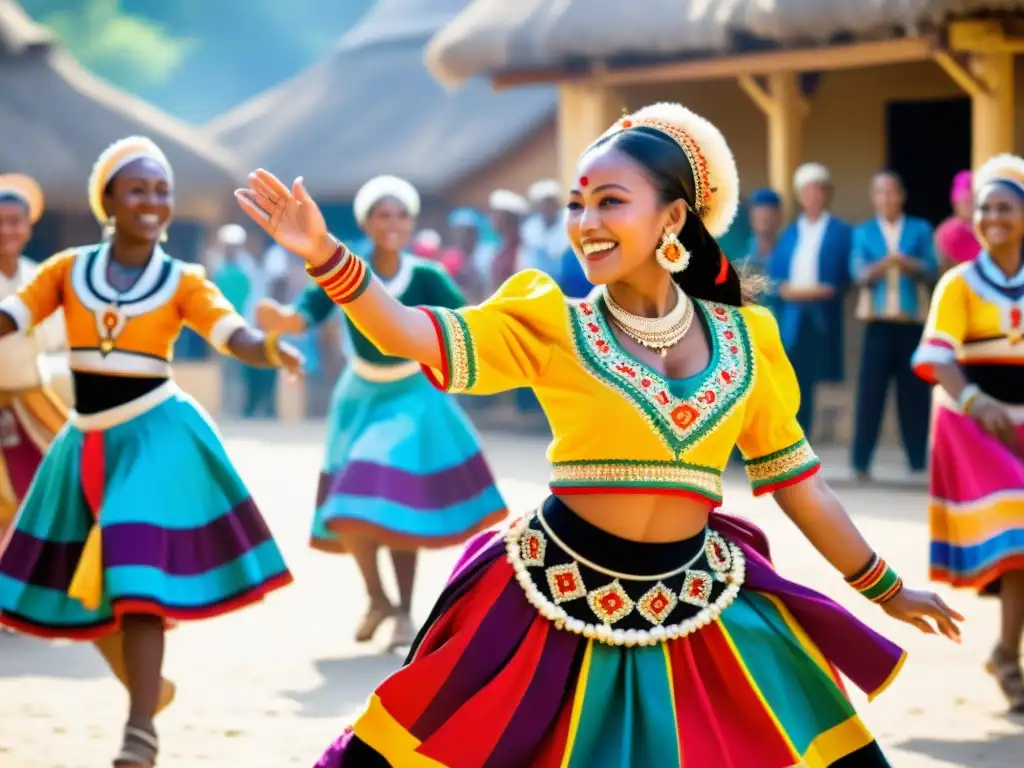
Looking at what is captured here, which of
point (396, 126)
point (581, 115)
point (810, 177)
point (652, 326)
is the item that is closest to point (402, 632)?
point (652, 326)

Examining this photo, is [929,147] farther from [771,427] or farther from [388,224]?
[771,427]

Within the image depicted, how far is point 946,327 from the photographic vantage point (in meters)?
7.18

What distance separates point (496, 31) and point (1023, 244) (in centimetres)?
1037

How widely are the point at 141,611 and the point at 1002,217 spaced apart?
3426 mm

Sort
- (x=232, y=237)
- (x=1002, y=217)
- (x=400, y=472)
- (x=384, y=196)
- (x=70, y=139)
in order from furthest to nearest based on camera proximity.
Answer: (x=70, y=139)
(x=232, y=237)
(x=384, y=196)
(x=400, y=472)
(x=1002, y=217)

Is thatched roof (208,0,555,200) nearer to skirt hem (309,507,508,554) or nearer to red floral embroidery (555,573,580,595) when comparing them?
skirt hem (309,507,508,554)

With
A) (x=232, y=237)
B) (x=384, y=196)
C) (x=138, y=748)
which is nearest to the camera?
(x=138, y=748)

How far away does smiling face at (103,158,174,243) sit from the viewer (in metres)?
6.63

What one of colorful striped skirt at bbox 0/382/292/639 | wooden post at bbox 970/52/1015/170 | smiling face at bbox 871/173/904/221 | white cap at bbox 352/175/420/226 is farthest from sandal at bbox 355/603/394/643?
wooden post at bbox 970/52/1015/170

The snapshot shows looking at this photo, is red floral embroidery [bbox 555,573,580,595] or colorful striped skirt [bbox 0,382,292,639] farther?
colorful striped skirt [bbox 0,382,292,639]

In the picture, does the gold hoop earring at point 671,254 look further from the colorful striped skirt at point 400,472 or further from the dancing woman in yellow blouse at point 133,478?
the colorful striped skirt at point 400,472

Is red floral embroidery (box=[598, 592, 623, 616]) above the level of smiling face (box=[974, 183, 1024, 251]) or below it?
below

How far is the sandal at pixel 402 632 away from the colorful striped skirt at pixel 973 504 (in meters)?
2.25

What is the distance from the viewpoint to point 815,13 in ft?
48.4
